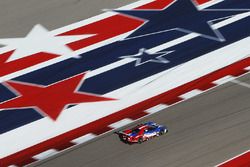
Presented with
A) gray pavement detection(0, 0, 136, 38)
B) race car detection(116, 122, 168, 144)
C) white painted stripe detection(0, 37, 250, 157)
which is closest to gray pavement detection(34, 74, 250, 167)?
race car detection(116, 122, 168, 144)

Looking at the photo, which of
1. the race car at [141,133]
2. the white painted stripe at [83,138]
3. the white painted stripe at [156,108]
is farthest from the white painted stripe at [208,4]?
the white painted stripe at [83,138]

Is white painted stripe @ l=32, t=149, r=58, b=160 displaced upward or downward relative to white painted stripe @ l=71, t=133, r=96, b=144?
downward

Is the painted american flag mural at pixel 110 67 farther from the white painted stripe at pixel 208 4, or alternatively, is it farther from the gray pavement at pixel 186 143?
the gray pavement at pixel 186 143

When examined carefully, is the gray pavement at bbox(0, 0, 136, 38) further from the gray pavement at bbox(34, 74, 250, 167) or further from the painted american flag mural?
the gray pavement at bbox(34, 74, 250, 167)

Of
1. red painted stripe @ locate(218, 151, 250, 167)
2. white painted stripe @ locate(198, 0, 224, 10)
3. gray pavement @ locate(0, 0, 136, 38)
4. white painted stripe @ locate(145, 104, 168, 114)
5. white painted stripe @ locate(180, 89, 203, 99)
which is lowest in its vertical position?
red painted stripe @ locate(218, 151, 250, 167)

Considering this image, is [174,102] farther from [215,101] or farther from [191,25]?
[191,25]

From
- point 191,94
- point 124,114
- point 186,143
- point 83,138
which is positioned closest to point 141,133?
point 186,143

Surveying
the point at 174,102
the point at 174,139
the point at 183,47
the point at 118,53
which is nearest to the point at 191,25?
the point at 183,47

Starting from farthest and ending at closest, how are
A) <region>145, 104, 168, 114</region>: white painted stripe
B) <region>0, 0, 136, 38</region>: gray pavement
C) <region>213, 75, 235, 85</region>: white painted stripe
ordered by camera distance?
<region>0, 0, 136, 38</region>: gray pavement
<region>213, 75, 235, 85</region>: white painted stripe
<region>145, 104, 168, 114</region>: white painted stripe

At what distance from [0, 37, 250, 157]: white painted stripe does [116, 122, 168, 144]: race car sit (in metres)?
1.18

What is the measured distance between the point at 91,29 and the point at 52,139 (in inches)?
189

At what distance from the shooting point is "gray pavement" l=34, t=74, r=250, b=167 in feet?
37.2

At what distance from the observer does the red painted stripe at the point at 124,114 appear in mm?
11883

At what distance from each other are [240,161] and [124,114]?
2.99 metres
